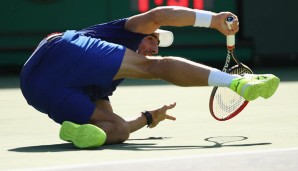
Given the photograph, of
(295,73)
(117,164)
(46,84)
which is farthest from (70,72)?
(295,73)

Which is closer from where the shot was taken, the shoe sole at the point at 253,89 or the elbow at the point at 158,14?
the shoe sole at the point at 253,89

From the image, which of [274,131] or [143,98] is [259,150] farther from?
[143,98]

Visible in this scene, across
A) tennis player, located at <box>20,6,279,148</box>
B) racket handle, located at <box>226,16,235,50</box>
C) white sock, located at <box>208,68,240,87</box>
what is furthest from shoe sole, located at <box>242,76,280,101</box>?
racket handle, located at <box>226,16,235,50</box>

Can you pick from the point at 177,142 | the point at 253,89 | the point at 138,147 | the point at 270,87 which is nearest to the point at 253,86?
the point at 253,89

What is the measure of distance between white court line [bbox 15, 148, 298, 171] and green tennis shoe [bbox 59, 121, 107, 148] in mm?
736

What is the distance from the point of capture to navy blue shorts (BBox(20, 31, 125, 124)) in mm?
6121

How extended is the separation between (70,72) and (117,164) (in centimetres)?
125

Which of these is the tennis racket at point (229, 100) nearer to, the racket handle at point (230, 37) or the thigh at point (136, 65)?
the racket handle at point (230, 37)

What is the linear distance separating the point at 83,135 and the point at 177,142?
69 cm

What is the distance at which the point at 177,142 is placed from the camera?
246 inches

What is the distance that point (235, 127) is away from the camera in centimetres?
719

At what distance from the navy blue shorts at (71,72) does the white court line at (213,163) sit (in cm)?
105

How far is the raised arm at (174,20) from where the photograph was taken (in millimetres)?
6289

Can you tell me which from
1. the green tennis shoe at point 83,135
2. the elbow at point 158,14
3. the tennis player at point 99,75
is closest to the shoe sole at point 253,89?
the tennis player at point 99,75
